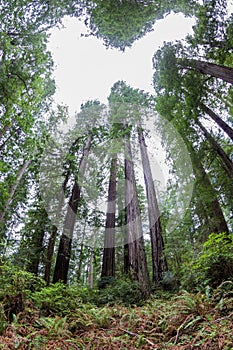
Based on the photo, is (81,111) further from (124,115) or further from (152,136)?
(152,136)

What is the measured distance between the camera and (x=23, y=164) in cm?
1124

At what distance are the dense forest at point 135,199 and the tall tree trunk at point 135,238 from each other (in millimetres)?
45

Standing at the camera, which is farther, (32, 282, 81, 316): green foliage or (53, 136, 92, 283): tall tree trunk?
(53, 136, 92, 283): tall tree trunk

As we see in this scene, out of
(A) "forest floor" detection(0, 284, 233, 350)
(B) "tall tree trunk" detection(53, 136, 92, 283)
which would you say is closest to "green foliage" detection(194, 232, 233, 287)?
(A) "forest floor" detection(0, 284, 233, 350)

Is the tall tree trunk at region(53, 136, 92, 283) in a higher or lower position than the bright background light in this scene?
lower

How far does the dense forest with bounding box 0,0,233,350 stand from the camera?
3221 mm

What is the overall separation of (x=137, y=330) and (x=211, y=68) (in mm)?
6900

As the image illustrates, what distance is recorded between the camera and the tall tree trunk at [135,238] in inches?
306

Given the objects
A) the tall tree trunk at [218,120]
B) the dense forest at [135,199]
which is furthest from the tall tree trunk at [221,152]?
the tall tree trunk at [218,120]

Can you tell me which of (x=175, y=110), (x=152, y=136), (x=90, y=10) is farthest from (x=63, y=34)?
(x=152, y=136)

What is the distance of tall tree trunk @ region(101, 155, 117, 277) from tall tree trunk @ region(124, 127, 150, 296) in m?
1.44

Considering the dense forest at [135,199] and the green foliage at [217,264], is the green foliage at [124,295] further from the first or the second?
the green foliage at [217,264]

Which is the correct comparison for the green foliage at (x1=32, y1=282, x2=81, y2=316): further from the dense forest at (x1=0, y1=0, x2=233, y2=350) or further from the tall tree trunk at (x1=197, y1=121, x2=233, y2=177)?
the tall tree trunk at (x1=197, y1=121, x2=233, y2=177)

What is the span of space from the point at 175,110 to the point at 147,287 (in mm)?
6125
